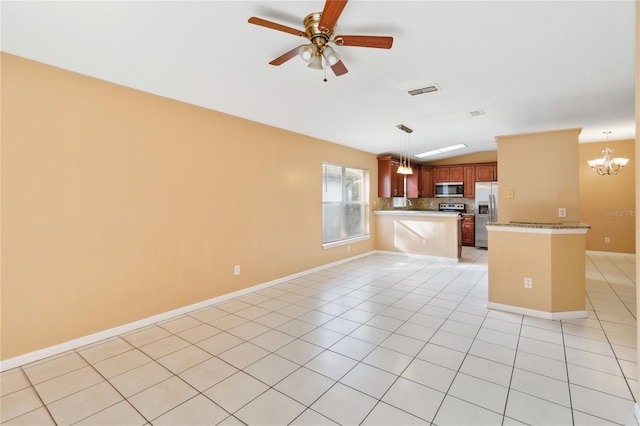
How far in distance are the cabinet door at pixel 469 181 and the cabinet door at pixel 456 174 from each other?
0.10 meters

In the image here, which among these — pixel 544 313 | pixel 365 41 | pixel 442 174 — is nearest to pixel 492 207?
pixel 442 174

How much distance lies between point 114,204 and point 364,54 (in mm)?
2687

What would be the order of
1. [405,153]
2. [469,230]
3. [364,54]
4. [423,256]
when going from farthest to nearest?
[469,230]
[405,153]
[423,256]
[364,54]

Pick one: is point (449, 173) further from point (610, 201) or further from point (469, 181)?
point (610, 201)

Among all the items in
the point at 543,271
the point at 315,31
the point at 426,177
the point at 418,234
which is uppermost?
the point at 315,31

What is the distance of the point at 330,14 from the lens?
5.36 ft

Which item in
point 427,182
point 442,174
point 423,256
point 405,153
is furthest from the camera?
point 427,182

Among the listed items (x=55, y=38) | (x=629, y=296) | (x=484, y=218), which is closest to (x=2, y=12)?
(x=55, y=38)

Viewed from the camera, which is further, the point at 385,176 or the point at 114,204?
the point at 385,176

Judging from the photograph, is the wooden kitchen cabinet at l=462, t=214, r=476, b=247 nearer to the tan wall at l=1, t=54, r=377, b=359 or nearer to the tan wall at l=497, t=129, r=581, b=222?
the tan wall at l=497, t=129, r=581, b=222

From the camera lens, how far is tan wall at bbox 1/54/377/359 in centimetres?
231

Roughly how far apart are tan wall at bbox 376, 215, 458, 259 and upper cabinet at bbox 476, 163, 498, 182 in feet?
7.65

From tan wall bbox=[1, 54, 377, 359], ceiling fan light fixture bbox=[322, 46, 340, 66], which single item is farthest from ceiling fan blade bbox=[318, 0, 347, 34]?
tan wall bbox=[1, 54, 377, 359]

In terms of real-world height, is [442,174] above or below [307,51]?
below
